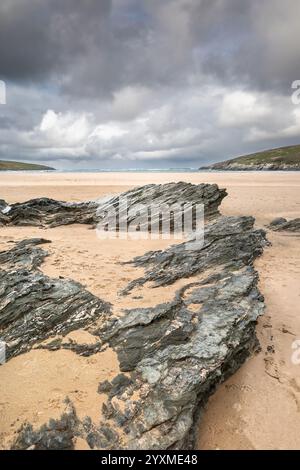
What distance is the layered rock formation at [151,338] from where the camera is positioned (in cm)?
493

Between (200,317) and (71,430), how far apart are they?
346cm

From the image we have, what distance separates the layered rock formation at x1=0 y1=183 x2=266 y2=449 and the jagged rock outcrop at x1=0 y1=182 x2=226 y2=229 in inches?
338

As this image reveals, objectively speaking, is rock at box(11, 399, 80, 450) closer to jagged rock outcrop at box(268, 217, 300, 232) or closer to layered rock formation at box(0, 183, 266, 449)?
layered rock formation at box(0, 183, 266, 449)

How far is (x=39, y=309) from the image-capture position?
739 cm

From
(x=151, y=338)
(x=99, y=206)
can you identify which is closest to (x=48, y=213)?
(x=99, y=206)

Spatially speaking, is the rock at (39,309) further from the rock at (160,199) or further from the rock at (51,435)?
the rock at (160,199)

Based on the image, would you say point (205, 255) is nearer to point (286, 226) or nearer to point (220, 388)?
point (220, 388)

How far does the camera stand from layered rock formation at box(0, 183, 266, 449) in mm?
4926

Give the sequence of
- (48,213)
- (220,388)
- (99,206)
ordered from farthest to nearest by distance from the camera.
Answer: (99,206), (48,213), (220,388)

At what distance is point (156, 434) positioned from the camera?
4.89 meters

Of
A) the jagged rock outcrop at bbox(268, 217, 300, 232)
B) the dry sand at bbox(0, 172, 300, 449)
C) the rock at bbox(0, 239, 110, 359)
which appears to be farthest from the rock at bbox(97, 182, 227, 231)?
the rock at bbox(0, 239, 110, 359)

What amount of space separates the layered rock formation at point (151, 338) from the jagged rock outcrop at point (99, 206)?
8.60 metres

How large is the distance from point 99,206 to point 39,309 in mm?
14074
